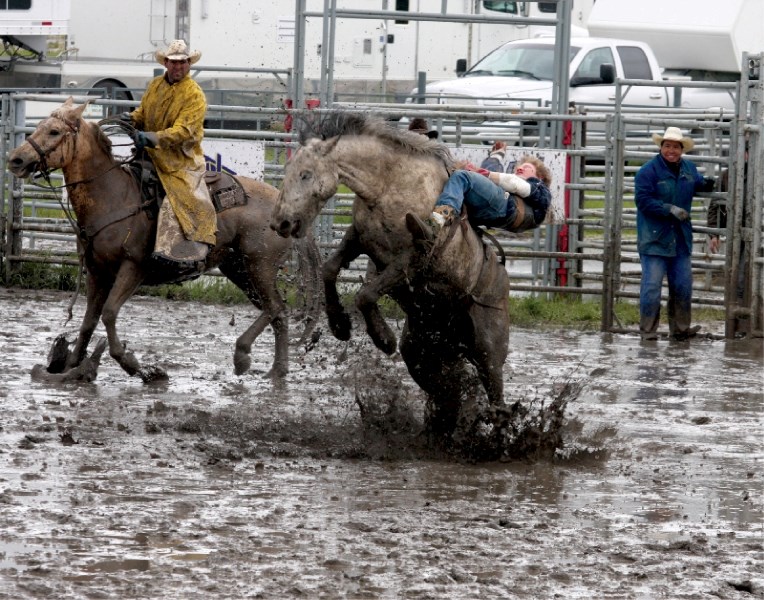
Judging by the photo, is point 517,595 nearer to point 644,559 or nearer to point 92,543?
point 644,559

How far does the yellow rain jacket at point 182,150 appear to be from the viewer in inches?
384

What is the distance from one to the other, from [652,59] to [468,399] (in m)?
15.2

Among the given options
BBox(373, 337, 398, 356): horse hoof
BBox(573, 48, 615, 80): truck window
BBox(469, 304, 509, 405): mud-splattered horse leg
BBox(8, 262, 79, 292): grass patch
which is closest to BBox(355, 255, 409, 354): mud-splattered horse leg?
BBox(373, 337, 398, 356): horse hoof

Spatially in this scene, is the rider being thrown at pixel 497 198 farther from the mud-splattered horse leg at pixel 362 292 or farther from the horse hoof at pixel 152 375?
the horse hoof at pixel 152 375

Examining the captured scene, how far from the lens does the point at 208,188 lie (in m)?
10.2

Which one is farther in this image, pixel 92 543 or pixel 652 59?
pixel 652 59

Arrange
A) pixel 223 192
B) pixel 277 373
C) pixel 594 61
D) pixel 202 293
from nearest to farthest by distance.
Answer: pixel 223 192, pixel 277 373, pixel 202 293, pixel 594 61

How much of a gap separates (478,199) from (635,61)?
1526 centimetres

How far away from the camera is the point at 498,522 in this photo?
633cm

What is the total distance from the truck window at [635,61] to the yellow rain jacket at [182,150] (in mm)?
13618

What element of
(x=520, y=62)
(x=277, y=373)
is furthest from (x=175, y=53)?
(x=520, y=62)

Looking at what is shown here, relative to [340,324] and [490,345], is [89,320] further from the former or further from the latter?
[490,345]

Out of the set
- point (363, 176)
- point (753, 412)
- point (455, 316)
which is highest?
point (363, 176)

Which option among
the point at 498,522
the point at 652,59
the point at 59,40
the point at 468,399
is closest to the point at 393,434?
the point at 468,399
